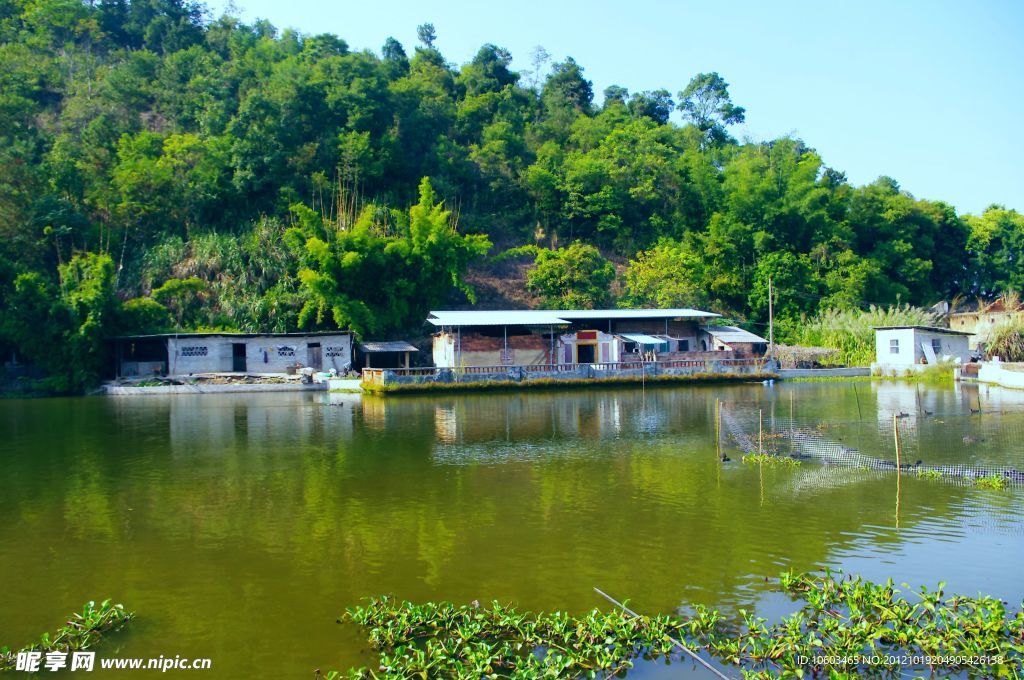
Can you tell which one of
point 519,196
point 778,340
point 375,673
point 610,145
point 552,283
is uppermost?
point 610,145

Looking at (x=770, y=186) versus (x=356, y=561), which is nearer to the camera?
(x=356, y=561)

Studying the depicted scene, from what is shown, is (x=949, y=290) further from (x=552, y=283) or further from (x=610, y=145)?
(x=552, y=283)

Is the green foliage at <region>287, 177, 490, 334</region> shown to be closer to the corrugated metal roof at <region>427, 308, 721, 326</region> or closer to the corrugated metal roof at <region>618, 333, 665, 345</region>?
the corrugated metal roof at <region>427, 308, 721, 326</region>

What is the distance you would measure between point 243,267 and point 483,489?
102ft

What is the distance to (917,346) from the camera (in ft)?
116

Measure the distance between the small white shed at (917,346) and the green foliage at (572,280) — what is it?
14.8m

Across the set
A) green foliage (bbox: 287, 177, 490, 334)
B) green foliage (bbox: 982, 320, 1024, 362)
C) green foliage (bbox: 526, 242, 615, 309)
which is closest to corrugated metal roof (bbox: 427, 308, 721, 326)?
green foliage (bbox: 287, 177, 490, 334)

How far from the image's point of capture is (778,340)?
44.2m

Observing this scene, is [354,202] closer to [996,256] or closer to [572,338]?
[572,338]

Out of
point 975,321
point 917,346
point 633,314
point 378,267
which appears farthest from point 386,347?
point 975,321

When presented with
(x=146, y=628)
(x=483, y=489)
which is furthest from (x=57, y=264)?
(x=146, y=628)

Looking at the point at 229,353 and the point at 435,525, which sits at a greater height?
the point at 229,353

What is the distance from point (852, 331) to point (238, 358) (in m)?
32.3

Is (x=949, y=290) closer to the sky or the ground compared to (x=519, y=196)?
closer to the ground
